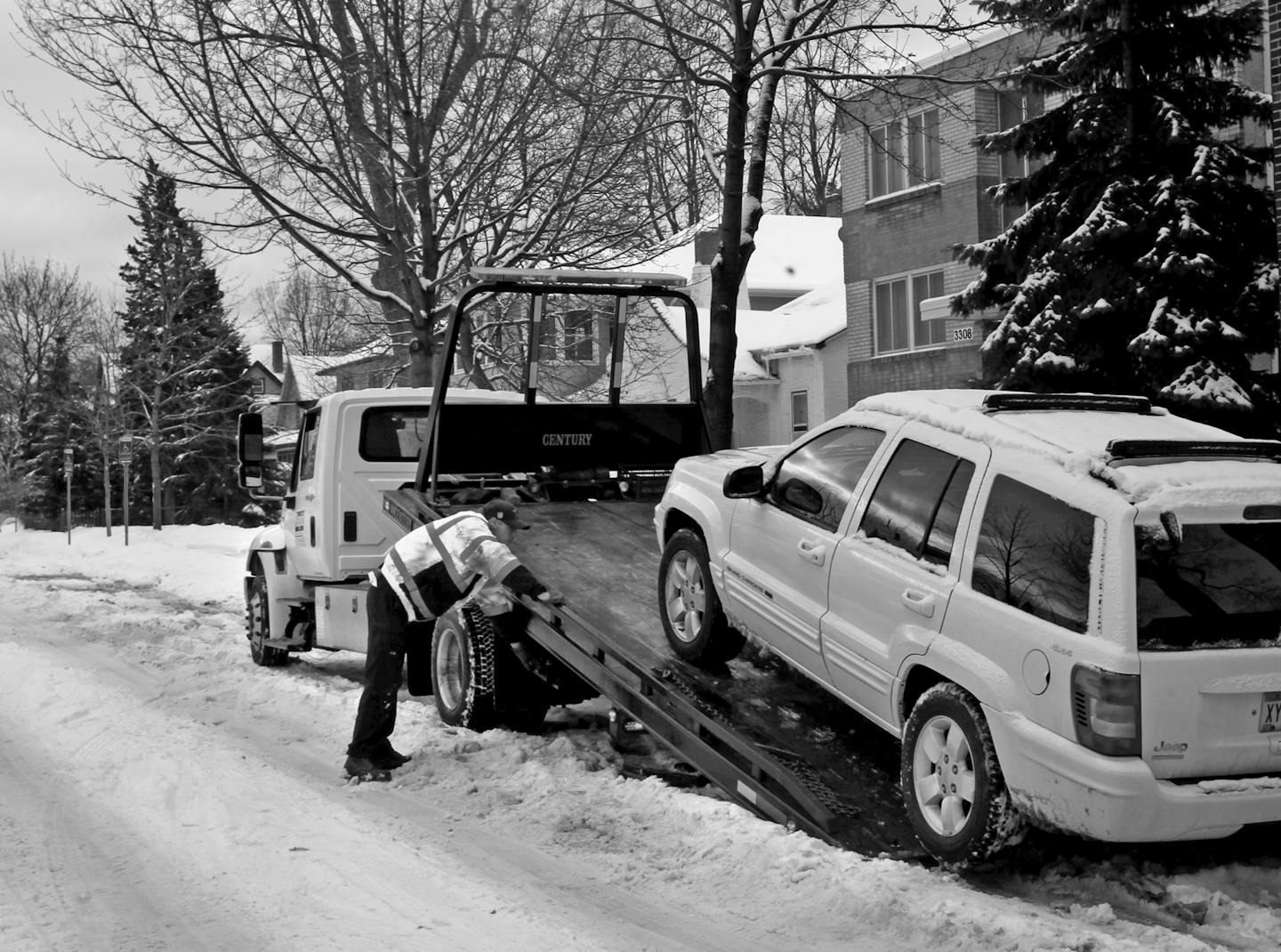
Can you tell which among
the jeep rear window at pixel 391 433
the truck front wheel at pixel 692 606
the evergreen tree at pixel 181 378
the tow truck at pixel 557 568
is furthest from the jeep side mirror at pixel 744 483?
the evergreen tree at pixel 181 378

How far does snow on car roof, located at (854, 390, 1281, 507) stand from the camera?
4.87m

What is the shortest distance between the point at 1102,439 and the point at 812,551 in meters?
1.46

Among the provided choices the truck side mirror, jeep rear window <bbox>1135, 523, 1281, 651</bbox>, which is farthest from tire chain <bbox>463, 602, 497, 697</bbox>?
jeep rear window <bbox>1135, 523, 1281, 651</bbox>

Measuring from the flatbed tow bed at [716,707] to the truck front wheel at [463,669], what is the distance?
0.44 m

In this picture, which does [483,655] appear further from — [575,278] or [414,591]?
[575,278]

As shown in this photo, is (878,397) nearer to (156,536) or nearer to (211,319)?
(156,536)

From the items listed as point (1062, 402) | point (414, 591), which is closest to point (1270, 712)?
point (1062, 402)

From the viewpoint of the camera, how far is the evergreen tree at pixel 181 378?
1622 inches

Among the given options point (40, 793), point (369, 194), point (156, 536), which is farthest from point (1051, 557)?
point (156, 536)

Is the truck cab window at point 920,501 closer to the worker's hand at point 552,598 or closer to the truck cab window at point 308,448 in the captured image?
the worker's hand at point 552,598

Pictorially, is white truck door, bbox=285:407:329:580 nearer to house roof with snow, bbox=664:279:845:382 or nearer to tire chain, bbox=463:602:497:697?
tire chain, bbox=463:602:497:697

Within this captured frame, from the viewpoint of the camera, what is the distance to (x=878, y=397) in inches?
254

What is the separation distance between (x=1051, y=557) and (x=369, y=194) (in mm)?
14857

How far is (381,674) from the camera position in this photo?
24.5 ft
